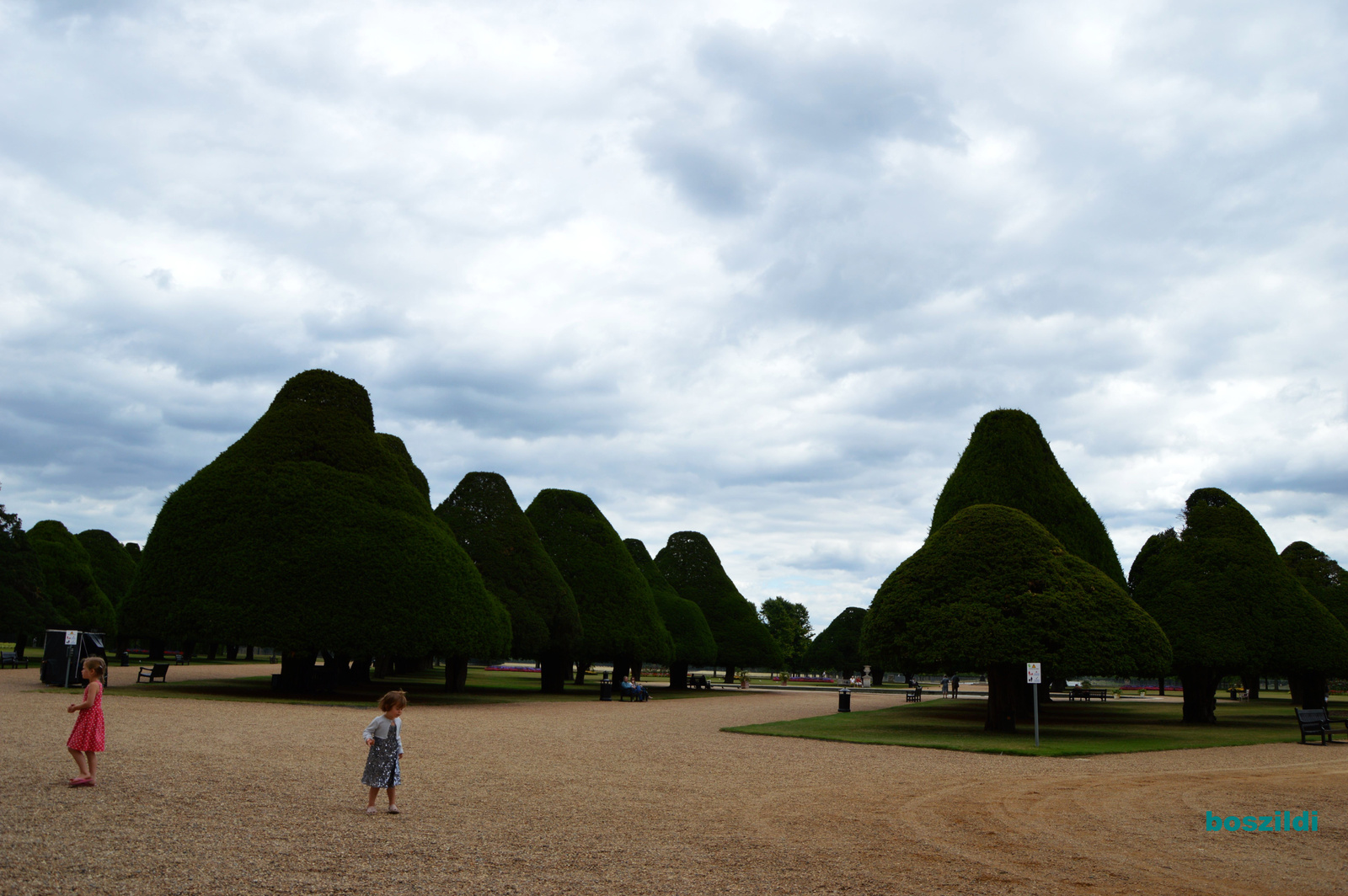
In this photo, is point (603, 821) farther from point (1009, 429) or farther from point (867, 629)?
point (1009, 429)

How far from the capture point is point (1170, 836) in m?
9.27

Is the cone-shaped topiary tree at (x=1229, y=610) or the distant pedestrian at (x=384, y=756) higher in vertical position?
the cone-shaped topiary tree at (x=1229, y=610)

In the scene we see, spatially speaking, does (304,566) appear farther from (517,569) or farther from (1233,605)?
(1233,605)

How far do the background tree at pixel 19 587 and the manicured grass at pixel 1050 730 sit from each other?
38777 millimetres

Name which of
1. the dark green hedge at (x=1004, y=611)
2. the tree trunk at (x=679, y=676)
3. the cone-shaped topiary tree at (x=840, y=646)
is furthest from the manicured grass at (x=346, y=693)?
the cone-shaped topiary tree at (x=840, y=646)

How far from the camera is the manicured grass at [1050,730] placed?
19.4 m

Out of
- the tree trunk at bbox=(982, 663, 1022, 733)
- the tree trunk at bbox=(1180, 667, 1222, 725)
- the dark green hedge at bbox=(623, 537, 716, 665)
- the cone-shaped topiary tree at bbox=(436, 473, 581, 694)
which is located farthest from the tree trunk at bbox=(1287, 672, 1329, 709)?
the cone-shaped topiary tree at bbox=(436, 473, 581, 694)

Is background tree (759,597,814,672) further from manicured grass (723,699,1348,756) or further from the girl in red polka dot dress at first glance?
the girl in red polka dot dress

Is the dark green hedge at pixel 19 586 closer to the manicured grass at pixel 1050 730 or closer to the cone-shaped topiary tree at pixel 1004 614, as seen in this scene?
the manicured grass at pixel 1050 730

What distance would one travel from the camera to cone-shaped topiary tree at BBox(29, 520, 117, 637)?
53.4 meters

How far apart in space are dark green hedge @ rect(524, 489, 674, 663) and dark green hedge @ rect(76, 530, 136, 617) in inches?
1461

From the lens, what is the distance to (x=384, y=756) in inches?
366

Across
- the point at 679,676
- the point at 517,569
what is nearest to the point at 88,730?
the point at 517,569

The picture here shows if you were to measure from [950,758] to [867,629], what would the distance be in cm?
786
